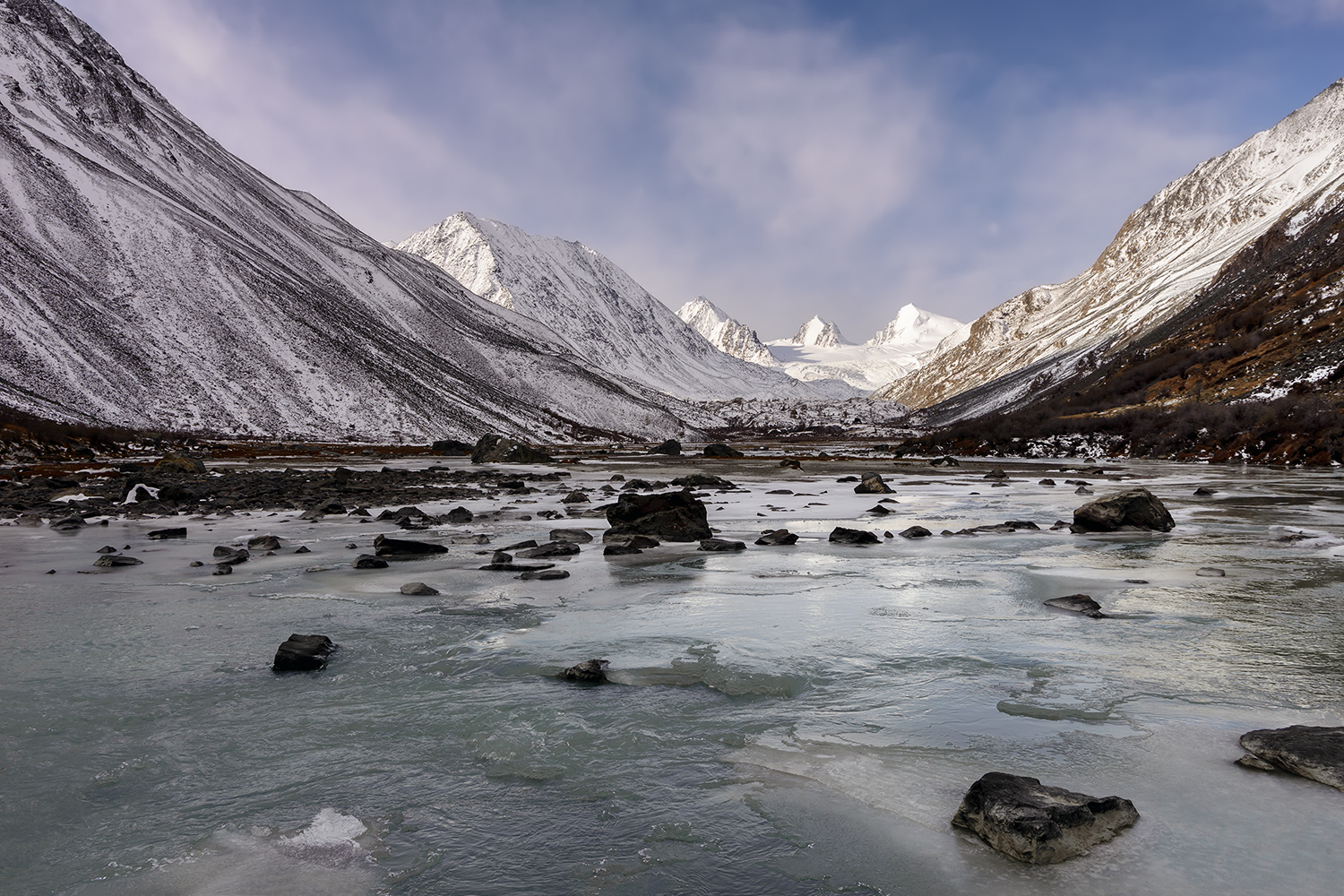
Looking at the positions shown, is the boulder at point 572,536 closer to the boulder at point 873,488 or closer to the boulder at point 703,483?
the boulder at point 703,483

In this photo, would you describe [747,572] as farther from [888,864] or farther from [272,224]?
[272,224]

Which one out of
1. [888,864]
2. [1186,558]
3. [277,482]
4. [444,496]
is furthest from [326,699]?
[277,482]

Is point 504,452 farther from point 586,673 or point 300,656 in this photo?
point 586,673

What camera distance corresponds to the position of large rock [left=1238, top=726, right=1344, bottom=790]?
5.34m

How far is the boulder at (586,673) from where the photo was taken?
8.01 meters

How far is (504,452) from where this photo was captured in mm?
72125

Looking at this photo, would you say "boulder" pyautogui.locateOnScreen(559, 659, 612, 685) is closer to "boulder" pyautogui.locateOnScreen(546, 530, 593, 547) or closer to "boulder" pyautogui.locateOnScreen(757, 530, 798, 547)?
"boulder" pyautogui.locateOnScreen(546, 530, 593, 547)

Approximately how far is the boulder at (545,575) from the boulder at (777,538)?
602 centimetres

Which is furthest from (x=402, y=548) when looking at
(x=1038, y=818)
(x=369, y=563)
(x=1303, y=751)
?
(x=1303, y=751)

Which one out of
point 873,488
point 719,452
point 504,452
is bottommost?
point 873,488

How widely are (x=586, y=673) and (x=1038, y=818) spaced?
4.71 meters

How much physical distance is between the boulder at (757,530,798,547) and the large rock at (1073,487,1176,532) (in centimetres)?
774

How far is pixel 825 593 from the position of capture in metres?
12.2

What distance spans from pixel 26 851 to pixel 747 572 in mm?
11154
